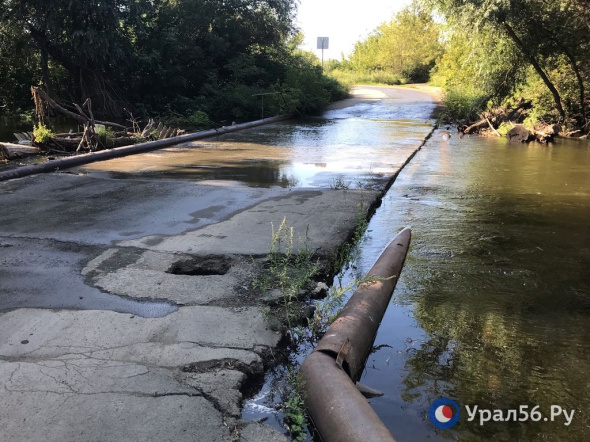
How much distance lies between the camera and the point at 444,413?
2.90 metres

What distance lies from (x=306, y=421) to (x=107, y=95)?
63.5ft

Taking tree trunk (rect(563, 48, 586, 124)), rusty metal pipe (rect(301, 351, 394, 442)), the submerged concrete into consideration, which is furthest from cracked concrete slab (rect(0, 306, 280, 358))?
tree trunk (rect(563, 48, 586, 124))

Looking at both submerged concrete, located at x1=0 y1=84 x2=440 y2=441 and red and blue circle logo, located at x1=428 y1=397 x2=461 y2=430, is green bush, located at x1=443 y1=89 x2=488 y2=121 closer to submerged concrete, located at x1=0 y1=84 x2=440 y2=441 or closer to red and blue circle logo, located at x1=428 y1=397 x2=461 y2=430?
submerged concrete, located at x1=0 y1=84 x2=440 y2=441

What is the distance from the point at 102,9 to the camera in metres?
18.0

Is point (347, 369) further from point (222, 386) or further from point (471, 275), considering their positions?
point (471, 275)

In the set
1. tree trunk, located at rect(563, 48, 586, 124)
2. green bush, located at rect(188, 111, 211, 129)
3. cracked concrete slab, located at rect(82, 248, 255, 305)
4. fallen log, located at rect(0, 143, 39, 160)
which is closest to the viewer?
cracked concrete slab, located at rect(82, 248, 255, 305)

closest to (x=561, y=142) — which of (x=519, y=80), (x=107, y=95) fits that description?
(x=519, y=80)

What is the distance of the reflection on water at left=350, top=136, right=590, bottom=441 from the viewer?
9.83 ft

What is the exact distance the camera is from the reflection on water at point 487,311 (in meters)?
3.00

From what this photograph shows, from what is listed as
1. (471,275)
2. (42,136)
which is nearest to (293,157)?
(42,136)

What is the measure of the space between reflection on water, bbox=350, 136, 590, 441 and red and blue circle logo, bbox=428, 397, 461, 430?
0.04 m

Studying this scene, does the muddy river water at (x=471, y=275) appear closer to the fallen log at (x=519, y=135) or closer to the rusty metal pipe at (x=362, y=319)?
the rusty metal pipe at (x=362, y=319)

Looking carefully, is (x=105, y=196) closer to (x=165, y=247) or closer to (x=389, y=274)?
(x=165, y=247)

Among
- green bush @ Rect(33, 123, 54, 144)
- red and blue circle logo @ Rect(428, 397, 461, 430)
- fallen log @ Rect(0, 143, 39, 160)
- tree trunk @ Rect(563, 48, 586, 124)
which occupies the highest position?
tree trunk @ Rect(563, 48, 586, 124)
